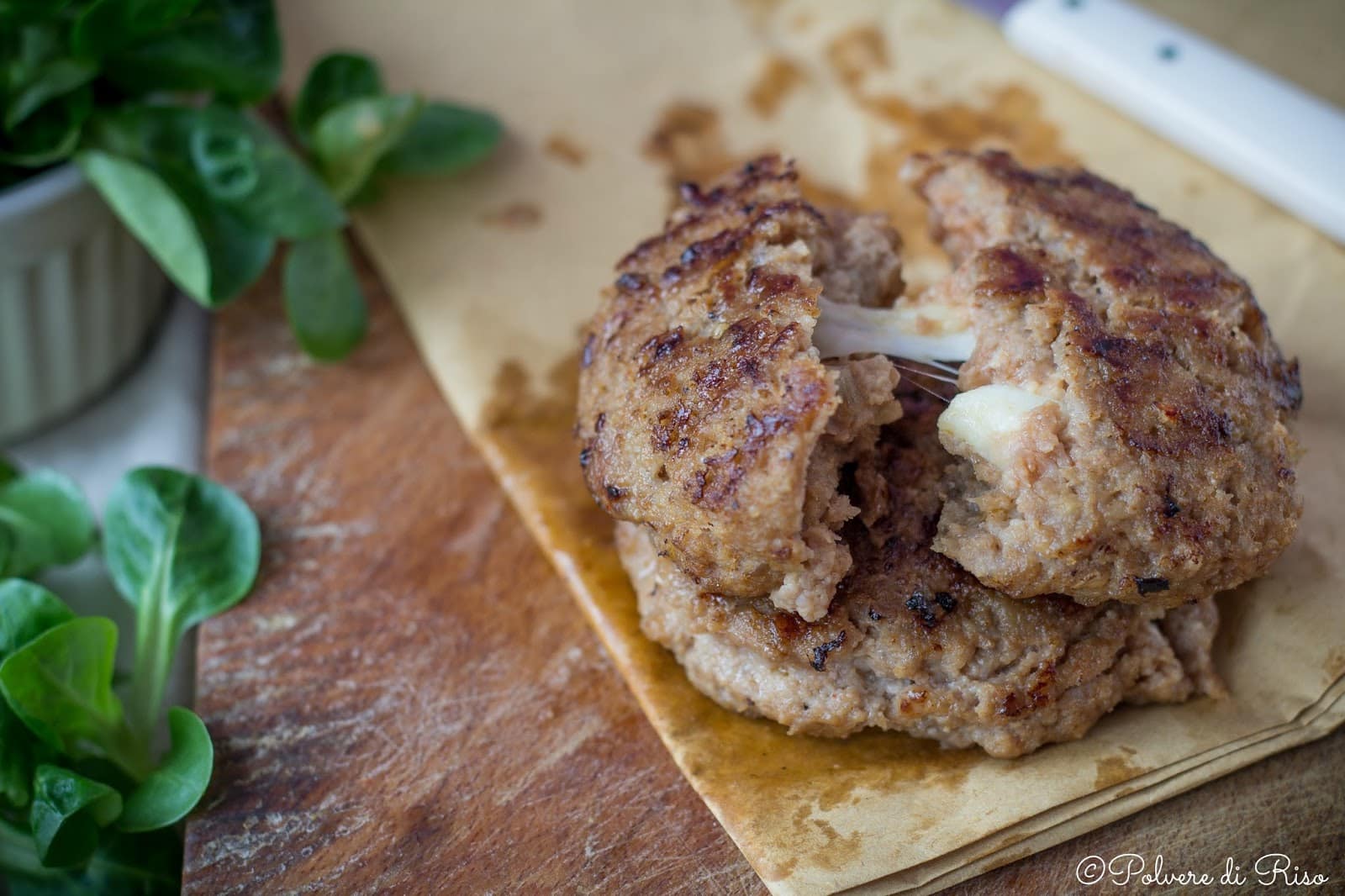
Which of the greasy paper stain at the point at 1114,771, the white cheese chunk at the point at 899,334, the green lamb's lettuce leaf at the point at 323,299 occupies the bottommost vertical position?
the green lamb's lettuce leaf at the point at 323,299

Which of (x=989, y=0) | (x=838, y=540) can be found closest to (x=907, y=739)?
(x=838, y=540)

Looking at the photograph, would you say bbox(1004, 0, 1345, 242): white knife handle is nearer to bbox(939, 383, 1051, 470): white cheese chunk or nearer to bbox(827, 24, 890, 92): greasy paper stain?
bbox(827, 24, 890, 92): greasy paper stain

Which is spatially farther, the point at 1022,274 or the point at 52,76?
the point at 52,76

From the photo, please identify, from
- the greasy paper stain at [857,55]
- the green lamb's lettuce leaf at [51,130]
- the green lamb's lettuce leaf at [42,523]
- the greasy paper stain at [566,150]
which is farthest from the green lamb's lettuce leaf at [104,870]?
the greasy paper stain at [857,55]

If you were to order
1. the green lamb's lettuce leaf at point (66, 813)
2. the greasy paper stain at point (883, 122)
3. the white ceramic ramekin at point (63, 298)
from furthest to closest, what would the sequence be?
the greasy paper stain at point (883, 122) < the white ceramic ramekin at point (63, 298) < the green lamb's lettuce leaf at point (66, 813)

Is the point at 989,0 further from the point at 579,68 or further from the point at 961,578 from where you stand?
the point at 961,578

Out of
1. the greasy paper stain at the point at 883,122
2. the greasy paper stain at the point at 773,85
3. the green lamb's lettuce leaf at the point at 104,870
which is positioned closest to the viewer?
the green lamb's lettuce leaf at the point at 104,870

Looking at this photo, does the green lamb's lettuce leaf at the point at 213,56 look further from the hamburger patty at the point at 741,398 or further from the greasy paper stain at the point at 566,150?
the hamburger patty at the point at 741,398
